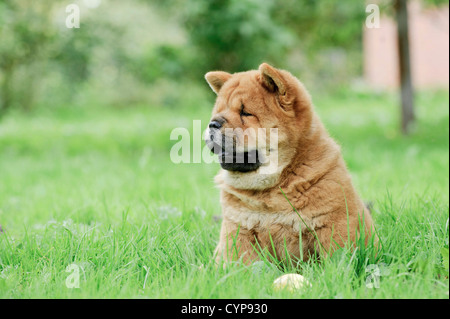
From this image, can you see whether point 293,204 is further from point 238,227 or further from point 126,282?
point 126,282

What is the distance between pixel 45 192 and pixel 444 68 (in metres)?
16.8

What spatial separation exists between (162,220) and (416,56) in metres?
18.1

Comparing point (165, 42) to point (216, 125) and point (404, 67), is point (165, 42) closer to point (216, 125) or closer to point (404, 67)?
point (404, 67)

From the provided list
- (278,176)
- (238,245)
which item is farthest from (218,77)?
(238,245)

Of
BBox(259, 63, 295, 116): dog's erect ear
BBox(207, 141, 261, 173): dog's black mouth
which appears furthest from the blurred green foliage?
BBox(207, 141, 261, 173): dog's black mouth

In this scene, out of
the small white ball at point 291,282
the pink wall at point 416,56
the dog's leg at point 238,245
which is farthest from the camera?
the pink wall at point 416,56

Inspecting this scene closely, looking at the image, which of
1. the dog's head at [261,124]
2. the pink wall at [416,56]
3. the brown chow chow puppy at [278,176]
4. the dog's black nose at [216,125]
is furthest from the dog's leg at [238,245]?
the pink wall at [416,56]

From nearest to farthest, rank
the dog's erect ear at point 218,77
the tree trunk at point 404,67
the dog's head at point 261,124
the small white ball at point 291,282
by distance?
the small white ball at point 291,282 < the dog's head at point 261,124 < the dog's erect ear at point 218,77 < the tree trunk at point 404,67

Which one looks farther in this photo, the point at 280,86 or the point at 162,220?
the point at 162,220

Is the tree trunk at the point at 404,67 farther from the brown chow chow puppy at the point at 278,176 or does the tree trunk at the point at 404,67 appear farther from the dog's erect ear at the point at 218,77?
the brown chow chow puppy at the point at 278,176

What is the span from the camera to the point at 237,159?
10.00 ft

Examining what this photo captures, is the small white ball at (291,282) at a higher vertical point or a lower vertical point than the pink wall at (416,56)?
lower

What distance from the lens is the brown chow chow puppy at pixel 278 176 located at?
2982 mm
